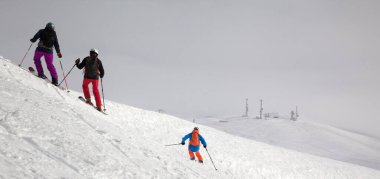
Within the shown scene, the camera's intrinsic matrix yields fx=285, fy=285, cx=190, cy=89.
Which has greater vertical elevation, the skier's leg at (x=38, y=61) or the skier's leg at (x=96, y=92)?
the skier's leg at (x=38, y=61)

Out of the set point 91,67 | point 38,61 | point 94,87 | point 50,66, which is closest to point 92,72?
point 91,67

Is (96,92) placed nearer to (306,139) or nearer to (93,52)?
(93,52)

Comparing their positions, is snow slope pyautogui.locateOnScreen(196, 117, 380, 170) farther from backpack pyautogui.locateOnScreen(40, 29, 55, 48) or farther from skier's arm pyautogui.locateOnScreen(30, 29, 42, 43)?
skier's arm pyautogui.locateOnScreen(30, 29, 42, 43)

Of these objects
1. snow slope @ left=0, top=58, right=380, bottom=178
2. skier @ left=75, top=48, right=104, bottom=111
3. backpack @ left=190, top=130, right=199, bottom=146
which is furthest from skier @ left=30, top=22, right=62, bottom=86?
backpack @ left=190, top=130, right=199, bottom=146

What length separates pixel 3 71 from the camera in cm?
890

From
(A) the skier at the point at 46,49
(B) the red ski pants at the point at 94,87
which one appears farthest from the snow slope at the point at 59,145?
(B) the red ski pants at the point at 94,87

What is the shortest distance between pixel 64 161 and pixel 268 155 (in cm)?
1835

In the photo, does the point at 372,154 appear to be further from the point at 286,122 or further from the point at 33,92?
the point at 33,92

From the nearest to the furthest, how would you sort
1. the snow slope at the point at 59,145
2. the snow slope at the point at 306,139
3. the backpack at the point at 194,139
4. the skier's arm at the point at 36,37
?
1. the snow slope at the point at 59,145
2. the skier's arm at the point at 36,37
3. the backpack at the point at 194,139
4. the snow slope at the point at 306,139

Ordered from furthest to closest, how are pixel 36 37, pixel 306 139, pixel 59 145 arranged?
pixel 306 139
pixel 36 37
pixel 59 145

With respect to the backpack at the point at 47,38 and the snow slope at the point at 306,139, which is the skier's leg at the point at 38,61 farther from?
the snow slope at the point at 306,139

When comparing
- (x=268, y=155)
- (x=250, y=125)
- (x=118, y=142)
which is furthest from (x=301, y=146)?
(x=118, y=142)

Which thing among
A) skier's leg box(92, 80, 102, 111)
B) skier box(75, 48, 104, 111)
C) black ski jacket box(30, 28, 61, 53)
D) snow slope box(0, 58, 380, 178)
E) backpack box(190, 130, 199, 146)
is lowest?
backpack box(190, 130, 199, 146)

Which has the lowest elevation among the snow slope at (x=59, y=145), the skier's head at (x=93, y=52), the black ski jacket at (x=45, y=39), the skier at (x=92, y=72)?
the snow slope at (x=59, y=145)
